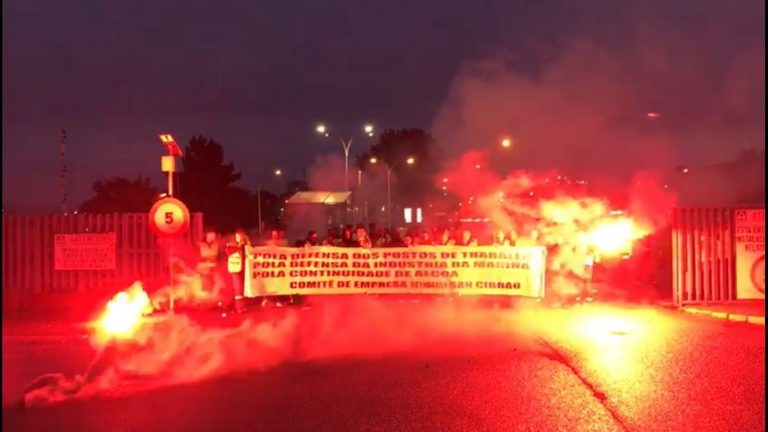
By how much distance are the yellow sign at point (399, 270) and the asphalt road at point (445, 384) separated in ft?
8.82

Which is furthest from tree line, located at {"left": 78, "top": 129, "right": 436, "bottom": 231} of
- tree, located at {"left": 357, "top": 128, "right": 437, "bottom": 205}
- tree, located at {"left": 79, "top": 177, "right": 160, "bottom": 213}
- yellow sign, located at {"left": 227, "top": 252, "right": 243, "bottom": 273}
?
yellow sign, located at {"left": 227, "top": 252, "right": 243, "bottom": 273}

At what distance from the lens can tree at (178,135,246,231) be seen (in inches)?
2694

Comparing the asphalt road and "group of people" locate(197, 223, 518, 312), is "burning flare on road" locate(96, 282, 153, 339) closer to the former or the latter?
the asphalt road

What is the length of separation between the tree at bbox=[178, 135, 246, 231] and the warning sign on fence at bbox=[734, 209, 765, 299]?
5336 cm

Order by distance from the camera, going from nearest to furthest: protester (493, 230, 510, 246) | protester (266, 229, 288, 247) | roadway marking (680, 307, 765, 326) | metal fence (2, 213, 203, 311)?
roadway marking (680, 307, 765, 326), protester (493, 230, 510, 246), protester (266, 229, 288, 247), metal fence (2, 213, 203, 311)

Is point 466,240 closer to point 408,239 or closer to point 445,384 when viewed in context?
point 408,239

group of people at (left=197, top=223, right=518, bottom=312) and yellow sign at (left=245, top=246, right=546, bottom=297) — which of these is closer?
group of people at (left=197, top=223, right=518, bottom=312)

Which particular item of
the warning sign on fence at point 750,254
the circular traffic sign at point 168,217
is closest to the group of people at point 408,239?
the circular traffic sign at point 168,217

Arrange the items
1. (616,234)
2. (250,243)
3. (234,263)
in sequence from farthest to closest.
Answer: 1. (616,234)
2. (250,243)
3. (234,263)

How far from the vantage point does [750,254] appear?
17.3 m

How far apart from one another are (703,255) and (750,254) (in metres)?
0.95

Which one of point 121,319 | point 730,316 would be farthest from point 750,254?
point 121,319

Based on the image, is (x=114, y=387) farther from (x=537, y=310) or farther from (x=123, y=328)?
(x=537, y=310)

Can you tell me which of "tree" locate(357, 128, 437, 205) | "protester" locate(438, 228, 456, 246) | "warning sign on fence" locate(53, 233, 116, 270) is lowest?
"warning sign on fence" locate(53, 233, 116, 270)
